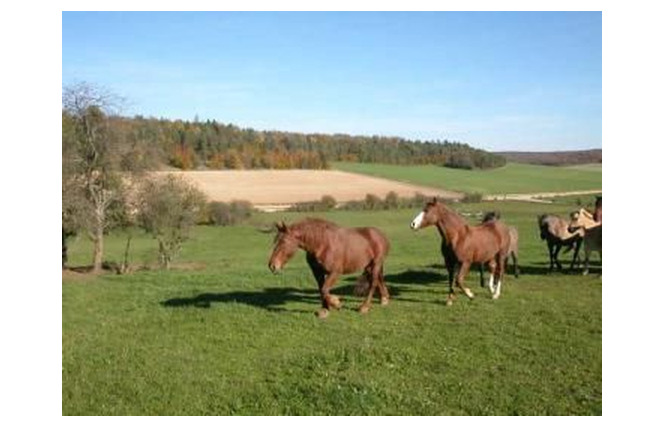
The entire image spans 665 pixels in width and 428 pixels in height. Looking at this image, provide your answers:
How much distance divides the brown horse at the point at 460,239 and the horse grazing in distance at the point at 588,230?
176 inches

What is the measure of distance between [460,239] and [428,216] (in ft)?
2.98

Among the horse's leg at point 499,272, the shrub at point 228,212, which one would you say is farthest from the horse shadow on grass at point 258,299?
the shrub at point 228,212

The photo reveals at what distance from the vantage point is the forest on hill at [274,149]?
39.2 meters

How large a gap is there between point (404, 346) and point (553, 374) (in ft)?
7.52

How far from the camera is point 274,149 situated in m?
49.2

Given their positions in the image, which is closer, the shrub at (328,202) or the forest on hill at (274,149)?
the forest on hill at (274,149)

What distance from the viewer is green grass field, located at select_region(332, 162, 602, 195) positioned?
22.8 metres

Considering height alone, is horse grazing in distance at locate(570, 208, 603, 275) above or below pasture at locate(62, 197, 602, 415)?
above

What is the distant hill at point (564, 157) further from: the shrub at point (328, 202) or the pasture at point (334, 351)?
the shrub at point (328, 202)

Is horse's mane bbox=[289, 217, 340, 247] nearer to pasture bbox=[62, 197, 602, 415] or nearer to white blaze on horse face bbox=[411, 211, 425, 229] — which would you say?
pasture bbox=[62, 197, 602, 415]

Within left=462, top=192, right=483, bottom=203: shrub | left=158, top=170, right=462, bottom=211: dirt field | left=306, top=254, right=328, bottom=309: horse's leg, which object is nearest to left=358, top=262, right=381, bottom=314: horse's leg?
left=306, top=254, right=328, bottom=309: horse's leg

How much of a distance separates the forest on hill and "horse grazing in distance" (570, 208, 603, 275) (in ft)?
60.8

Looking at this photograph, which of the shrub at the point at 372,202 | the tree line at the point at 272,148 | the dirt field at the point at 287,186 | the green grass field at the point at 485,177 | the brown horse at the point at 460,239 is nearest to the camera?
the brown horse at the point at 460,239
